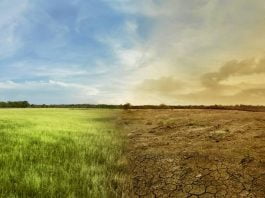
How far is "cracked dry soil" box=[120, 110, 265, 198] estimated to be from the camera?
18.6 feet

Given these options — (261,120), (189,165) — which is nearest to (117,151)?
(189,165)

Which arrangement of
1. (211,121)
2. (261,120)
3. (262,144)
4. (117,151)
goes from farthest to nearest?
(211,121), (261,120), (117,151), (262,144)

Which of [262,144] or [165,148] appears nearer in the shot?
[262,144]

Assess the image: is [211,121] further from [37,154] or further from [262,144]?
[37,154]

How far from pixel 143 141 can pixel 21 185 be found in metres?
4.37

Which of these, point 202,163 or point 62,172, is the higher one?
point 202,163

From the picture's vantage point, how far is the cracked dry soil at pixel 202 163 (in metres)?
5.66

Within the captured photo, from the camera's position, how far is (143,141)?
31.7 ft

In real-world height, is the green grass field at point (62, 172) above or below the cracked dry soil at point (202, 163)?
below

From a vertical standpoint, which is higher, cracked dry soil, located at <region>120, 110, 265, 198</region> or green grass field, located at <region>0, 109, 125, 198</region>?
cracked dry soil, located at <region>120, 110, 265, 198</region>

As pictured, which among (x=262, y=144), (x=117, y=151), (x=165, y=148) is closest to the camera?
(x=262, y=144)

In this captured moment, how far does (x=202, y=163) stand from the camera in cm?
657

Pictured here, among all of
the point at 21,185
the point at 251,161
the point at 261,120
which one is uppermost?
the point at 261,120

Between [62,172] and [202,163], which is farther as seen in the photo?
[62,172]
